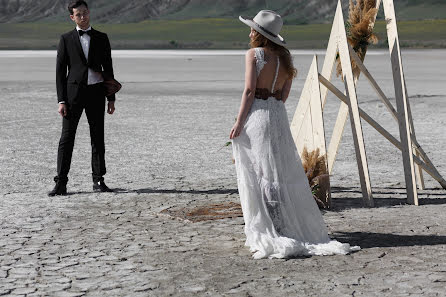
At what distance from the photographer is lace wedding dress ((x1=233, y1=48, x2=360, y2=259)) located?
278 inches

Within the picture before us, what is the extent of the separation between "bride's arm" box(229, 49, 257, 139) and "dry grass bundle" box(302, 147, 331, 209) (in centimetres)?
198

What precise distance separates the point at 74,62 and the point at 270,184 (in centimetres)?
322

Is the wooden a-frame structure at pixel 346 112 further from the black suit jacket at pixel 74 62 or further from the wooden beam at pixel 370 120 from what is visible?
the black suit jacket at pixel 74 62

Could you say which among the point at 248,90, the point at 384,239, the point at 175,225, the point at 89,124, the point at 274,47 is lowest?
the point at 384,239

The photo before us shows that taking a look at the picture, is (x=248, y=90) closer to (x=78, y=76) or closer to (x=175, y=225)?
(x=175, y=225)

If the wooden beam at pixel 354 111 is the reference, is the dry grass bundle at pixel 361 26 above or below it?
above

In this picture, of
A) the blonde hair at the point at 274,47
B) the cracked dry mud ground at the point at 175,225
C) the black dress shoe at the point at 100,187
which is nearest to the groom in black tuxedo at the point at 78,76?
the black dress shoe at the point at 100,187

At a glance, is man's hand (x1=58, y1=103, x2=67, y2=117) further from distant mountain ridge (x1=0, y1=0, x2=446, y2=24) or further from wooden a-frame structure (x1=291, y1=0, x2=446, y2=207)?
distant mountain ridge (x1=0, y1=0, x2=446, y2=24)

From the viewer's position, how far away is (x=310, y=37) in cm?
9331

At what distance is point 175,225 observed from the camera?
8.08 meters

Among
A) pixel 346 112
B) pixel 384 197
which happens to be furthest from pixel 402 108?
pixel 384 197

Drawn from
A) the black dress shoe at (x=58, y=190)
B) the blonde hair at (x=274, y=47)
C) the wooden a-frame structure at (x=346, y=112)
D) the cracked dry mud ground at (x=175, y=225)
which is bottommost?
the cracked dry mud ground at (x=175, y=225)

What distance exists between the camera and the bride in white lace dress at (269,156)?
7008 millimetres

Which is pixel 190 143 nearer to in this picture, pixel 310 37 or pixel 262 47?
pixel 262 47
